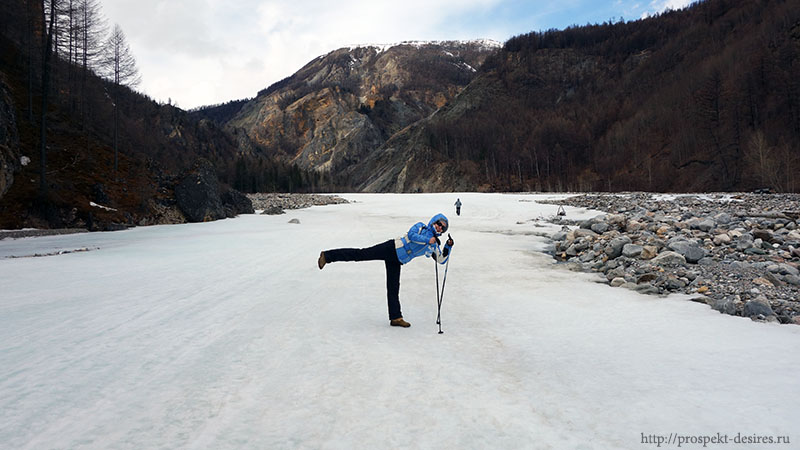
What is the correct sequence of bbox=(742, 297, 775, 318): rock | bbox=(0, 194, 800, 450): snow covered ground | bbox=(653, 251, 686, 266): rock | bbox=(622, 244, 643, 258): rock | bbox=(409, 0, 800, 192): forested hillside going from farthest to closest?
bbox=(409, 0, 800, 192): forested hillside < bbox=(622, 244, 643, 258): rock < bbox=(653, 251, 686, 266): rock < bbox=(742, 297, 775, 318): rock < bbox=(0, 194, 800, 450): snow covered ground

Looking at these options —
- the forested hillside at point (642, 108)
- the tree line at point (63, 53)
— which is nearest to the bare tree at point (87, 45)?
the tree line at point (63, 53)

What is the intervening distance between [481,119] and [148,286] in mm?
123630

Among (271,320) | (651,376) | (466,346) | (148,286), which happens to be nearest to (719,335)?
(651,376)

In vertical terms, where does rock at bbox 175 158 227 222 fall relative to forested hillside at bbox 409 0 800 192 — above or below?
below

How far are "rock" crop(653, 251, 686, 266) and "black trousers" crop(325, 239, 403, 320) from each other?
6821 mm

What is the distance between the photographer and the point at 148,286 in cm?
820

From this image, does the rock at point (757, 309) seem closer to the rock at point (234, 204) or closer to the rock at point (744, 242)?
the rock at point (744, 242)

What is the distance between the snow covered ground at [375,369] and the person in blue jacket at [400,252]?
1.68ft

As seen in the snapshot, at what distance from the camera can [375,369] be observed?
4.40m

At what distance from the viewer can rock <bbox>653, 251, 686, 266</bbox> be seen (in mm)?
9023

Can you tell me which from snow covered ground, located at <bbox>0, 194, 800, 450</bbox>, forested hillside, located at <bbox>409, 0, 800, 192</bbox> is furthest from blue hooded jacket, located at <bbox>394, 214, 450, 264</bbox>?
forested hillside, located at <bbox>409, 0, 800, 192</bbox>

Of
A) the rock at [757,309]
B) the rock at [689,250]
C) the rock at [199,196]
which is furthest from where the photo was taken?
the rock at [199,196]

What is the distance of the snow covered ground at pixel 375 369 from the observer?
10.4ft

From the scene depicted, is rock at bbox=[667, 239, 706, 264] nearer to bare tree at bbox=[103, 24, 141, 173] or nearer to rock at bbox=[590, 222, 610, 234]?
rock at bbox=[590, 222, 610, 234]
